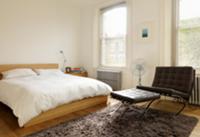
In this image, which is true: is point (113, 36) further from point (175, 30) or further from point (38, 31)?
point (38, 31)

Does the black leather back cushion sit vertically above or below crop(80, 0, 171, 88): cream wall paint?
below

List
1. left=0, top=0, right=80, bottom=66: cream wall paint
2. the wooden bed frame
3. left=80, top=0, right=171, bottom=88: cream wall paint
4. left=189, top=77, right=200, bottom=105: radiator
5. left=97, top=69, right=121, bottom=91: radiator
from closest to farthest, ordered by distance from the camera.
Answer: the wooden bed frame < left=189, top=77, right=200, bottom=105: radiator < left=80, top=0, right=171, bottom=88: cream wall paint < left=0, top=0, right=80, bottom=66: cream wall paint < left=97, top=69, right=121, bottom=91: radiator

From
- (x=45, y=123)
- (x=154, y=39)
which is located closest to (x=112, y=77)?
(x=154, y=39)

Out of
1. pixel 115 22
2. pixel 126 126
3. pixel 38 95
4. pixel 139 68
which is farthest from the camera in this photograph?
pixel 115 22

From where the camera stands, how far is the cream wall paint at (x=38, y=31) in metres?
3.93

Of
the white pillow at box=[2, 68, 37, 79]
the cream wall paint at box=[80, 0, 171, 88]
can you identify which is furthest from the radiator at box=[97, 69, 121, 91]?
the white pillow at box=[2, 68, 37, 79]

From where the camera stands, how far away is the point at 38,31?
175 inches

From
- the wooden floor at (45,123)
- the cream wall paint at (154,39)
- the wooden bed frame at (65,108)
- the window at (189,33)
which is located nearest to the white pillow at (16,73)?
the wooden bed frame at (65,108)

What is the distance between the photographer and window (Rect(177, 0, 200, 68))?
3.35 m

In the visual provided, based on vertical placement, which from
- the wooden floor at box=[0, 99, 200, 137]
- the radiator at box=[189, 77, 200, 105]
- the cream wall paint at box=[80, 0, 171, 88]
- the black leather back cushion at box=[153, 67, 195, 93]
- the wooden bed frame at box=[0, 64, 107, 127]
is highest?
the cream wall paint at box=[80, 0, 171, 88]

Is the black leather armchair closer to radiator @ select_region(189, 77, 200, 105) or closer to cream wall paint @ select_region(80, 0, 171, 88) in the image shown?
radiator @ select_region(189, 77, 200, 105)

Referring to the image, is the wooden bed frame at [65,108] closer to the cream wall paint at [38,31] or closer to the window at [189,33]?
the cream wall paint at [38,31]

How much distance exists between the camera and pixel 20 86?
2648mm

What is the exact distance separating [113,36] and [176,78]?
2.29 meters
